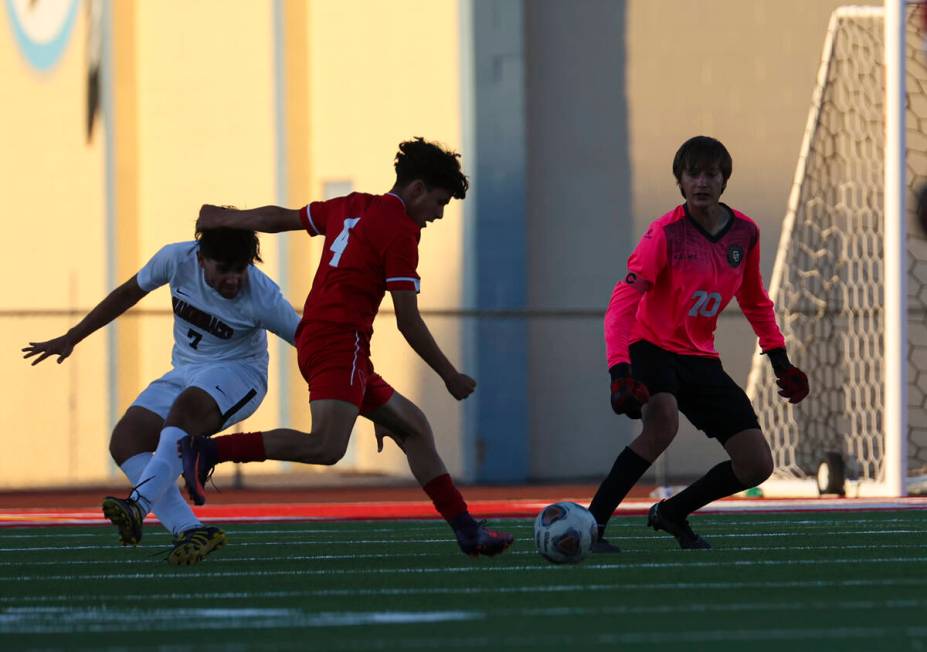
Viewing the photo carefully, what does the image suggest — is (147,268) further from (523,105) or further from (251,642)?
(523,105)

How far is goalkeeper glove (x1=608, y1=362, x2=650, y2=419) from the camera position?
6.78 meters

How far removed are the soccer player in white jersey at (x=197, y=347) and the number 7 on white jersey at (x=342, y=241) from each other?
1.39 ft

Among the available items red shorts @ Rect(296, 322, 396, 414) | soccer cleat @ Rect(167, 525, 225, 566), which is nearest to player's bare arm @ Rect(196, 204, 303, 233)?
red shorts @ Rect(296, 322, 396, 414)

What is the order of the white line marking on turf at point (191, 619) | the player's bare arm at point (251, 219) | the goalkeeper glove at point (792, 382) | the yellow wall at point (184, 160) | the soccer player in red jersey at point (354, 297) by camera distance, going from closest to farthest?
the white line marking on turf at point (191, 619) → the soccer player in red jersey at point (354, 297) → the player's bare arm at point (251, 219) → the goalkeeper glove at point (792, 382) → the yellow wall at point (184, 160)

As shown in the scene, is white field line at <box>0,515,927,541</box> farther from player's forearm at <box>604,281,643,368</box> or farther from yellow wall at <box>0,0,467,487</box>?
yellow wall at <box>0,0,467,487</box>

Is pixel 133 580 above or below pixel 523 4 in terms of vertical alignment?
below

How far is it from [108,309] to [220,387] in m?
0.57

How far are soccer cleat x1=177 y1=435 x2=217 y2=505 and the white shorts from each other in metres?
0.68

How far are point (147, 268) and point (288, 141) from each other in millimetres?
9523

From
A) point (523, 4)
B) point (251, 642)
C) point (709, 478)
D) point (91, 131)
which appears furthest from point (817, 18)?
point (251, 642)

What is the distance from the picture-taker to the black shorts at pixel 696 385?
721cm

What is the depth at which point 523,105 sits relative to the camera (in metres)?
16.1

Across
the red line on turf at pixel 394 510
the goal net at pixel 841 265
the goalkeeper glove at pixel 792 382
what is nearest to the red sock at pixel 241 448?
the goalkeeper glove at pixel 792 382

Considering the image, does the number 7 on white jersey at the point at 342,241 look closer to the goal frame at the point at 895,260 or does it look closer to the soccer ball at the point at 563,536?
the soccer ball at the point at 563,536
